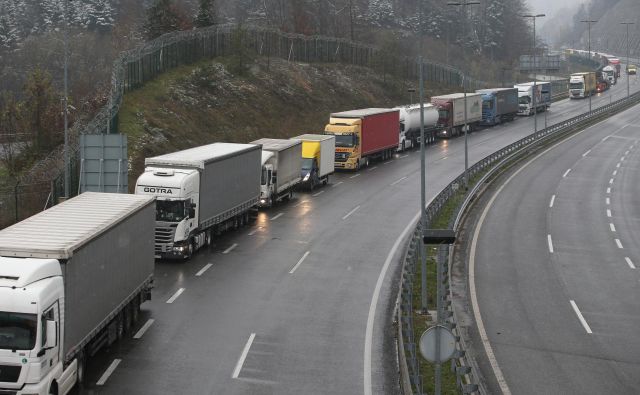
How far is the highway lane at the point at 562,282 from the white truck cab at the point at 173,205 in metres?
10.7

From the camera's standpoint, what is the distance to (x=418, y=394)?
1828 centimetres

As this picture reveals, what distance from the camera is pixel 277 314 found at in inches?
1075

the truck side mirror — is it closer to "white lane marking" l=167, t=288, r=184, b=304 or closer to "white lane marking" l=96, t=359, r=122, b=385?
"white lane marking" l=96, t=359, r=122, b=385

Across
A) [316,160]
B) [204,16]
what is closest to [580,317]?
[316,160]

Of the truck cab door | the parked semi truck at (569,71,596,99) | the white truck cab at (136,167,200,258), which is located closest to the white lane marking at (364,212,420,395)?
the truck cab door

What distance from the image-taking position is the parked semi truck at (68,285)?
56.3ft

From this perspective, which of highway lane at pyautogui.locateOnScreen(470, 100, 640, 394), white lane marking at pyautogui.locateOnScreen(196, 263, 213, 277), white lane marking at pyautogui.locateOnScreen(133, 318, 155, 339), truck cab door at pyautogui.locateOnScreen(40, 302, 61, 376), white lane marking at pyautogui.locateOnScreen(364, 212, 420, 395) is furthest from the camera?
white lane marking at pyautogui.locateOnScreen(196, 263, 213, 277)

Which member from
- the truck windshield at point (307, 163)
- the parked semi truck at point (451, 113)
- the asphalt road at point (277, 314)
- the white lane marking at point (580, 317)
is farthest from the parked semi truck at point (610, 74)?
the white lane marking at point (580, 317)

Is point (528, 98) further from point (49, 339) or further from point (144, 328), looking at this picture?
point (49, 339)

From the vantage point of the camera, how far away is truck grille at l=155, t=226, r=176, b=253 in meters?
33.4

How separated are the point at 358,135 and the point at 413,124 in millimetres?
13830

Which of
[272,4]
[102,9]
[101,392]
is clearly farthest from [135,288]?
[272,4]

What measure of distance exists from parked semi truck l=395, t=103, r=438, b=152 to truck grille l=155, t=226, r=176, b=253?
133ft

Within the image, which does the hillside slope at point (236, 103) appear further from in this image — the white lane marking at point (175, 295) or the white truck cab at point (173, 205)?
the white lane marking at point (175, 295)
